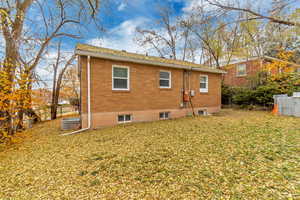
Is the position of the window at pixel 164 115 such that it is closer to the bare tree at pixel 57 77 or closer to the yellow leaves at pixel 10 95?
the yellow leaves at pixel 10 95

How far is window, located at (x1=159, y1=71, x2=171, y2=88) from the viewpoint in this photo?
26.9ft

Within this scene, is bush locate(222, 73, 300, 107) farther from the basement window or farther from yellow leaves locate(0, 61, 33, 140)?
yellow leaves locate(0, 61, 33, 140)

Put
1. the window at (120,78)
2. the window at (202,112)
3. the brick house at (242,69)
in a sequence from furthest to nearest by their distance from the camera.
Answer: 1. the brick house at (242,69)
2. the window at (202,112)
3. the window at (120,78)

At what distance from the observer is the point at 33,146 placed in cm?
460

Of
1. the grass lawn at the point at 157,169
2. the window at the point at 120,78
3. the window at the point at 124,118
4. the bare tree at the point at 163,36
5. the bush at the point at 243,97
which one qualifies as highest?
the bare tree at the point at 163,36

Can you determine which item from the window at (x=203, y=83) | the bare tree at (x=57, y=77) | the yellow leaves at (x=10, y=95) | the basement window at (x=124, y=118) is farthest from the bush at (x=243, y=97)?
the bare tree at (x=57, y=77)

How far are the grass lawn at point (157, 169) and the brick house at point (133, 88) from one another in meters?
2.24

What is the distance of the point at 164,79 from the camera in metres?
8.32

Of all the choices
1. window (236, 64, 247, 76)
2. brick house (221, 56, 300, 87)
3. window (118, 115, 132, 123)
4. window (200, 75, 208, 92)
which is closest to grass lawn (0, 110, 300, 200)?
window (118, 115, 132, 123)

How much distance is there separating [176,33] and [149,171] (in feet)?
62.9

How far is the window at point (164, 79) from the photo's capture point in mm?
8202

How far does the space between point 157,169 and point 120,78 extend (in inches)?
200

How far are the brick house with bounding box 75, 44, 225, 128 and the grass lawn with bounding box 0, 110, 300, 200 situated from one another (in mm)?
2240

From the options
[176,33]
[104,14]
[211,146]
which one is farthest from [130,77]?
[176,33]
